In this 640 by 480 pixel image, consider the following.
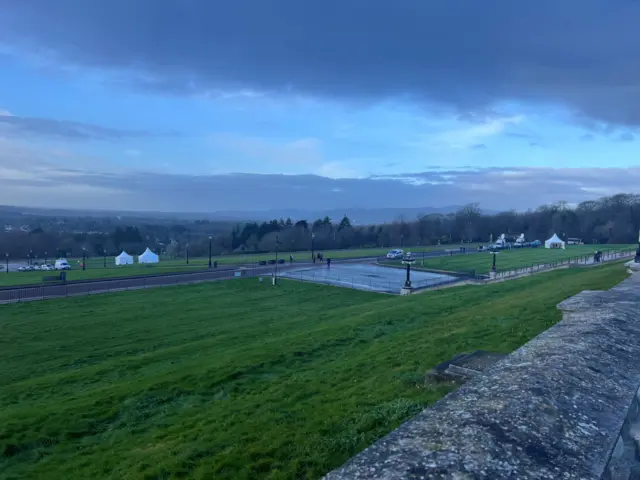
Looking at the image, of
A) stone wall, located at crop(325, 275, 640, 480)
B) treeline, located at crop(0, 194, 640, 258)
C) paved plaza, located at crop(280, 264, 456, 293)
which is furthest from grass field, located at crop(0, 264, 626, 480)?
treeline, located at crop(0, 194, 640, 258)

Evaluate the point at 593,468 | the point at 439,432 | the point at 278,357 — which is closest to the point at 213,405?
the point at 278,357

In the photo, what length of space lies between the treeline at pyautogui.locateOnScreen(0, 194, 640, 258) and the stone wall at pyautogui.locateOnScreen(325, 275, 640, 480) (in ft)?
262

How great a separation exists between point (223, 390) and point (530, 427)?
728 cm

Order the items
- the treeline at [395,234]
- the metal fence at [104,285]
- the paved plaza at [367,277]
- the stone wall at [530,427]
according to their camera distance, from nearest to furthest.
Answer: the stone wall at [530,427] < the metal fence at [104,285] < the paved plaza at [367,277] < the treeline at [395,234]

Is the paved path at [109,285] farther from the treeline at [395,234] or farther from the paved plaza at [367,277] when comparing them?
the treeline at [395,234]

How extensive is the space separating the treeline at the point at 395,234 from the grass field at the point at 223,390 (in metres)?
68.0

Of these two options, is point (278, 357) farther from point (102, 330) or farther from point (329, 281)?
point (329, 281)

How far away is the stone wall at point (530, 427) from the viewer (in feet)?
11.7

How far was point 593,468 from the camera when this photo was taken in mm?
3594

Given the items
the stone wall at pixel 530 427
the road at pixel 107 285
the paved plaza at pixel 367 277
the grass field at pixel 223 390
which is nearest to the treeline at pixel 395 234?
the paved plaza at pixel 367 277

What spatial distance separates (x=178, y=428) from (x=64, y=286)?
93.8 feet

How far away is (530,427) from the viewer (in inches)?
163

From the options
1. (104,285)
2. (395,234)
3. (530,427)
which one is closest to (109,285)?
(104,285)

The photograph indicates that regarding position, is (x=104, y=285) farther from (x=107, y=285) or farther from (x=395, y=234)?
(x=395, y=234)
